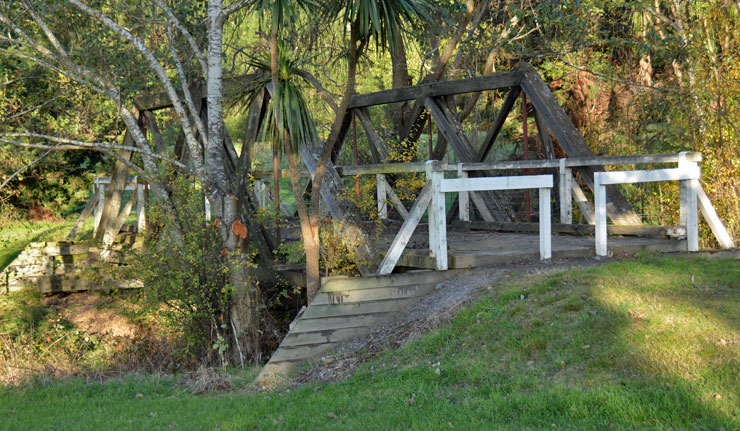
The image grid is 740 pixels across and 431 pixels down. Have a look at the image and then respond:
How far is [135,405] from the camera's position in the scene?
23.2ft

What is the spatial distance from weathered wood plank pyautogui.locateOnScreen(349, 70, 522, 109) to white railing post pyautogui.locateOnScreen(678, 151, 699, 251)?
282 centimetres

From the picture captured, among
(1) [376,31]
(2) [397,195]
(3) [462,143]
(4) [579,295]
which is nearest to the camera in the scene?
(4) [579,295]

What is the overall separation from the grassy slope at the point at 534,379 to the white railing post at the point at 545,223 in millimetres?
804

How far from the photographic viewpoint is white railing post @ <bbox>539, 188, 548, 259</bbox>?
825cm

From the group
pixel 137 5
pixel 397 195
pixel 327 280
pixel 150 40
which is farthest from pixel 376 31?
pixel 150 40

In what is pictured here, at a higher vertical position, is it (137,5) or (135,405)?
(137,5)

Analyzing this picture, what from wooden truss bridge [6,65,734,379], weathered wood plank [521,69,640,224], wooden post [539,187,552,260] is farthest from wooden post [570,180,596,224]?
wooden post [539,187,552,260]

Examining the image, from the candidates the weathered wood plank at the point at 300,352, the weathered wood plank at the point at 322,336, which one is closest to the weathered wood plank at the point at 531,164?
the weathered wood plank at the point at 322,336

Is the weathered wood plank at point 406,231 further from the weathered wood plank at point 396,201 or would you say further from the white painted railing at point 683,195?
the weathered wood plank at point 396,201

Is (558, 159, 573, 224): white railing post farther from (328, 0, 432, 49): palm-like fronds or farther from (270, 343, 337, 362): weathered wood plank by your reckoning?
(270, 343, 337, 362): weathered wood plank

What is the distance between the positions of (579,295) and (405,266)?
2562 mm

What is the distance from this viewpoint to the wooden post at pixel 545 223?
8250 millimetres

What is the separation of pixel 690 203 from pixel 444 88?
4.29 m

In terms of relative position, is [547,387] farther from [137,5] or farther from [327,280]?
[137,5]
